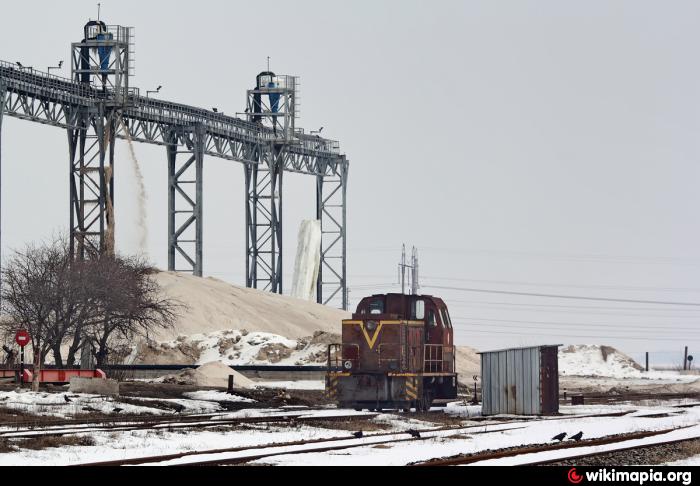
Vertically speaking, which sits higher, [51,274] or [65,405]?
[51,274]

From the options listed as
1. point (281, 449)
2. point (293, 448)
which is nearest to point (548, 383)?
point (293, 448)

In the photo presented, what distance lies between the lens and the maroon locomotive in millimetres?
35688

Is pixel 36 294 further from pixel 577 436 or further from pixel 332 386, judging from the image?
pixel 577 436

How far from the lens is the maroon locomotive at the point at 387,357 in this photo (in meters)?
35.7

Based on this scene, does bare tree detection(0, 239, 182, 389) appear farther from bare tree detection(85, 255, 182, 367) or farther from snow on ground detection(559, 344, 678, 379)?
snow on ground detection(559, 344, 678, 379)

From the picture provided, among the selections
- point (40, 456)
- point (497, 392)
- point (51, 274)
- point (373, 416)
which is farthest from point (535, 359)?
point (51, 274)

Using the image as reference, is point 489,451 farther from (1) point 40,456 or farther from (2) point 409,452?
(1) point 40,456

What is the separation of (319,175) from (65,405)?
222 ft

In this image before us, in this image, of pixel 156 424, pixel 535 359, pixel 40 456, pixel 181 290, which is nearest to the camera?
pixel 40 456

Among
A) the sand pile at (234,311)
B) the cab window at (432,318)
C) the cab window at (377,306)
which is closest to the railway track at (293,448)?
the cab window at (377,306)

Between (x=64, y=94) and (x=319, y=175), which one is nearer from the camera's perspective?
(x=64, y=94)

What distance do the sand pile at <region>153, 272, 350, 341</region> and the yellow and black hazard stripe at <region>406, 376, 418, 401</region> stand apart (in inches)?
1749

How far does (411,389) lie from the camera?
117 feet

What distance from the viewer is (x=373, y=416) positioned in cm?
3253
